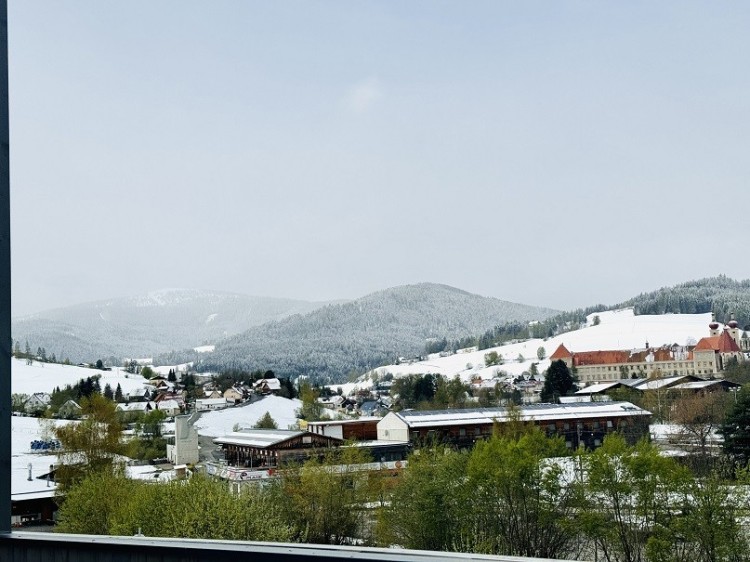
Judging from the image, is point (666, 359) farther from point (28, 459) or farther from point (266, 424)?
point (28, 459)

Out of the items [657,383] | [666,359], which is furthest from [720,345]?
[657,383]

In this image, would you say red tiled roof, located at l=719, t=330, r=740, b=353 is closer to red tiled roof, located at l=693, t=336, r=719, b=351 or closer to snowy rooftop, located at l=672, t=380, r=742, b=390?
red tiled roof, located at l=693, t=336, r=719, b=351

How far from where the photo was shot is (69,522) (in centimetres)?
2212

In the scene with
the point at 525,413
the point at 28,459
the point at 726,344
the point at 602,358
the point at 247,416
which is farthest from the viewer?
the point at 602,358

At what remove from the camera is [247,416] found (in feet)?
212

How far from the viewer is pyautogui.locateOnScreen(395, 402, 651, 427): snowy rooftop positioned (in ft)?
151

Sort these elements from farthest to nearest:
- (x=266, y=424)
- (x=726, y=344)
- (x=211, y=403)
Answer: (x=726, y=344)
(x=211, y=403)
(x=266, y=424)

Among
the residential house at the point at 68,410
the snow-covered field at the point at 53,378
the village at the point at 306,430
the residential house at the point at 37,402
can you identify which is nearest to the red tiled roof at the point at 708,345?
the village at the point at 306,430

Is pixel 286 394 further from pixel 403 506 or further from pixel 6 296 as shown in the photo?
pixel 6 296

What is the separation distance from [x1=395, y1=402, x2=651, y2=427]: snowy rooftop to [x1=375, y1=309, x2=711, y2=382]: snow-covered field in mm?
95090

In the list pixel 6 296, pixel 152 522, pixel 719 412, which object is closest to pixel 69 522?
pixel 152 522

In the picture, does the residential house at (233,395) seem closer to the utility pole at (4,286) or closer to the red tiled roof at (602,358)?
the red tiled roof at (602,358)

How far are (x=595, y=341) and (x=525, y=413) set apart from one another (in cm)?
13149

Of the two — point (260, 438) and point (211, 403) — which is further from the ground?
point (211, 403)
